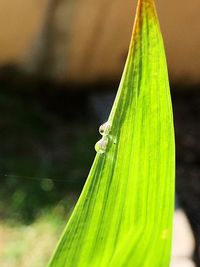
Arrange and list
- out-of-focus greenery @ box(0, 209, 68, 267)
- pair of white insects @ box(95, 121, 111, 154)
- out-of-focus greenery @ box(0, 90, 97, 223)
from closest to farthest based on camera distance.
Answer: pair of white insects @ box(95, 121, 111, 154)
out-of-focus greenery @ box(0, 209, 68, 267)
out-of-focus greenery @ box(0, 90, 97, 223)

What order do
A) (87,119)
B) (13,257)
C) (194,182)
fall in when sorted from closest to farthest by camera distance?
(13,257), (194,182), (87,119)

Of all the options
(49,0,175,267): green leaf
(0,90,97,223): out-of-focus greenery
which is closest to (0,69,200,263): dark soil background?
(0,90,97,223): out-of-focus greenery

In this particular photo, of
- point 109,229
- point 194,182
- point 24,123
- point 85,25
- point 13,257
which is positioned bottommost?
point 13,257

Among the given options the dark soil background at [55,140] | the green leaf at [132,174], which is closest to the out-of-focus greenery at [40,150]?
the dark soil background at [55,140]

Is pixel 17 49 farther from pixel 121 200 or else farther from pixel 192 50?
pixel 121 200

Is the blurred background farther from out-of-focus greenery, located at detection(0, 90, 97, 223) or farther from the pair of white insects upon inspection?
the pair of white insects

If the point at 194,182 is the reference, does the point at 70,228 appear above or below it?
above

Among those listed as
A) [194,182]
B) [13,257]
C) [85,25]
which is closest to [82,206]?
[13,257]
